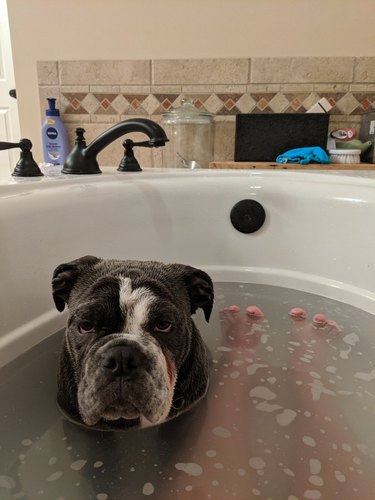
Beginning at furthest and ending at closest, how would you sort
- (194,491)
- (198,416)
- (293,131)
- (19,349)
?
1. (293,131)
2. (19,349)
3. (198,416)
4. (194,491)

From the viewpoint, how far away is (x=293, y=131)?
1.45 metres

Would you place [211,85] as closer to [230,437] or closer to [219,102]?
[219,102]

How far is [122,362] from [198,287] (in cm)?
24

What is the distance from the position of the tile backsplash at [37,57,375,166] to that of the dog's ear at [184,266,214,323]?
3.23 ft

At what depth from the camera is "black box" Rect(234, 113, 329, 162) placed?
1444mm

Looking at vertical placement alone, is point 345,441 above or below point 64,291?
below

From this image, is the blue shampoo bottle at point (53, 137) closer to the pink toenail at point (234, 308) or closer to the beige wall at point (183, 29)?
the beige wall at point (183, 29)

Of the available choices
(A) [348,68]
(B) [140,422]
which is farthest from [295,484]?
(A) [348,68]

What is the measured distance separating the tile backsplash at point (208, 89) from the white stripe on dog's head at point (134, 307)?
110 centimetres

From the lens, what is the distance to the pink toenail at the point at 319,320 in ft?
3.28

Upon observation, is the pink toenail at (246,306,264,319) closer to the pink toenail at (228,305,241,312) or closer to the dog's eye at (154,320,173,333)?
the pink toenail at (228,305,241,312)

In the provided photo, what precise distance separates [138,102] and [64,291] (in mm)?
1092

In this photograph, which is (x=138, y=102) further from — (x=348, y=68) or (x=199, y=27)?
(x=348, y=68)

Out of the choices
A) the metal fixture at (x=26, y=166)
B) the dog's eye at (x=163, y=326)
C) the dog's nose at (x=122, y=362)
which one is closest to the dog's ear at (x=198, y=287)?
the dog's eye at (x=163, y=326)
